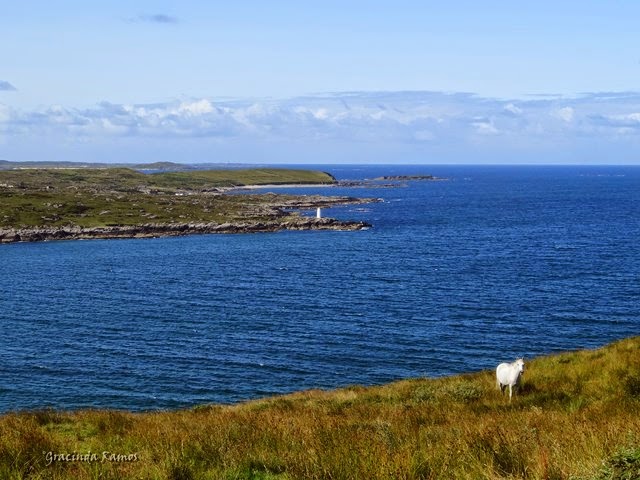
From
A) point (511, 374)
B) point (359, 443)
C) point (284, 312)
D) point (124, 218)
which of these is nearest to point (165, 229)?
point (124, 218)

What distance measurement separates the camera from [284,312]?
66.1 meters

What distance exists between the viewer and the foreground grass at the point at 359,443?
1024cm

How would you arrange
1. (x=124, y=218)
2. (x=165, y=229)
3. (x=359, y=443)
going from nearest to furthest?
1. (x=359, y=443)
2. (x=165, y=229)
3. (x=124, y=218)

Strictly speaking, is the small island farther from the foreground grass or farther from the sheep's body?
the foreground grass

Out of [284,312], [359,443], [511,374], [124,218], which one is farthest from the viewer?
[124,218]

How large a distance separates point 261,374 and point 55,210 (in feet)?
392

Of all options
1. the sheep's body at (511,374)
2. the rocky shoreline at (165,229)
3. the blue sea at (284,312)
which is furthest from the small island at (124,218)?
the sheep's body at (511,374)

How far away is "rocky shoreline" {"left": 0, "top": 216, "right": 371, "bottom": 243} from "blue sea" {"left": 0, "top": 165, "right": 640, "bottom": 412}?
8.15 m

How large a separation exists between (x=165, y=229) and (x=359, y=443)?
13376 cm

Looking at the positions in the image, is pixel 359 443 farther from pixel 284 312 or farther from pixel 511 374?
pixel 284 312

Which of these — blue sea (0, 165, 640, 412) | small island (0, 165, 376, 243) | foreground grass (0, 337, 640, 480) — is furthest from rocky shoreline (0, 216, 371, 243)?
foreground grass (0, 337, 640, 480)

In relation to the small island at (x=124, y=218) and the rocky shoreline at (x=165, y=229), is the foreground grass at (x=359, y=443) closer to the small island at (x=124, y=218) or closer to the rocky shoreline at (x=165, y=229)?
the rocky shoreline at (x=165, y=229)

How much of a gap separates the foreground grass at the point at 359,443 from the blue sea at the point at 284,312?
2379cm

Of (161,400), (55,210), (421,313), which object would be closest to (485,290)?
(421,313)
